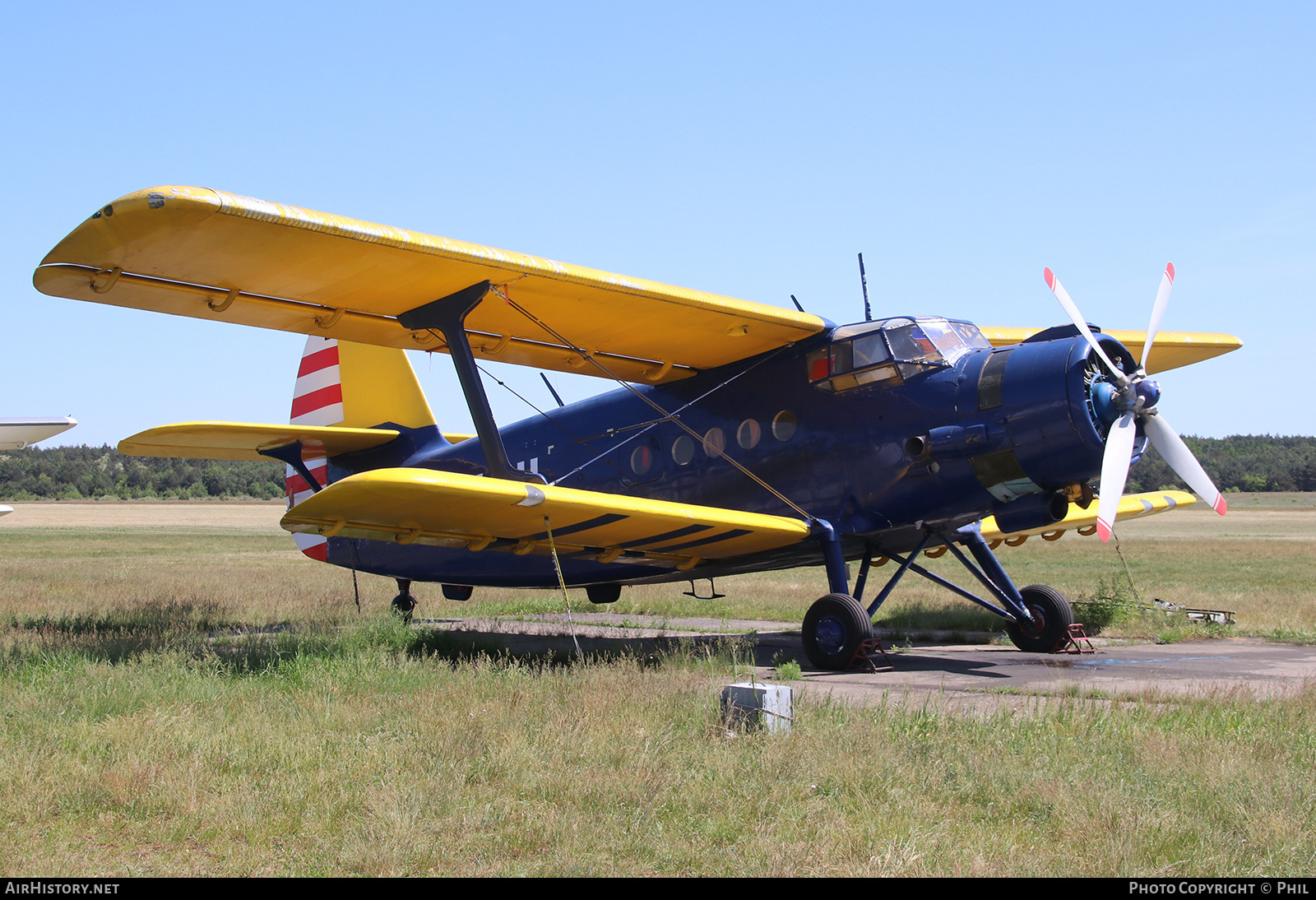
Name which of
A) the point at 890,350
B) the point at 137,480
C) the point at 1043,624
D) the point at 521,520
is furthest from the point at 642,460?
→ the point at 137,480

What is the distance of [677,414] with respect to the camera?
11.6 metres

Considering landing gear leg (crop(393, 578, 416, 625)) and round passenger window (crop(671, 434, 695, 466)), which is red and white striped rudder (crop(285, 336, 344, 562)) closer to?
landing gear leg (crop(393, 578, 416, 625))

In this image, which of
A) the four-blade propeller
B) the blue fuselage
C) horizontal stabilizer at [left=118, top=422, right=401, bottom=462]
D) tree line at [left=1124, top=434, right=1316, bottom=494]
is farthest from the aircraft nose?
tree line at [left=1124, top=434, right=1316, bottom=494]

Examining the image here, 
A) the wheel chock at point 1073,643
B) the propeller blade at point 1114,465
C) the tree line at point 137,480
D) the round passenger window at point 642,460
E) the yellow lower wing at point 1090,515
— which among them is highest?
the tree line at point 137,480

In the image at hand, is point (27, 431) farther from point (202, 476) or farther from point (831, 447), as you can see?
point (202, 476)

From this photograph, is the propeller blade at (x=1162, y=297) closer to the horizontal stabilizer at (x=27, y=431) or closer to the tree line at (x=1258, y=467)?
the horizontal stabilizer at (x=27, y=431)

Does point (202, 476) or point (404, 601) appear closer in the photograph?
point (404, 601)

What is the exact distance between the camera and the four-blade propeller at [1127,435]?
28.9 feet

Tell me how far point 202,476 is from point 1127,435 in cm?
12650

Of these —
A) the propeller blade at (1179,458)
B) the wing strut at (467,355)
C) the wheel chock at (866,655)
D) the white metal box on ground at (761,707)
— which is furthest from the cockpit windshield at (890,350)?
the white metal box on ground at (761,707)

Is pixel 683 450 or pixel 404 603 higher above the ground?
pixel 683 450

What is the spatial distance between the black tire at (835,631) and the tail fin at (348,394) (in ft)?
24.8

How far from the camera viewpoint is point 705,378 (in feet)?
39.1

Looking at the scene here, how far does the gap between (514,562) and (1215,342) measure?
1034 centimetres
